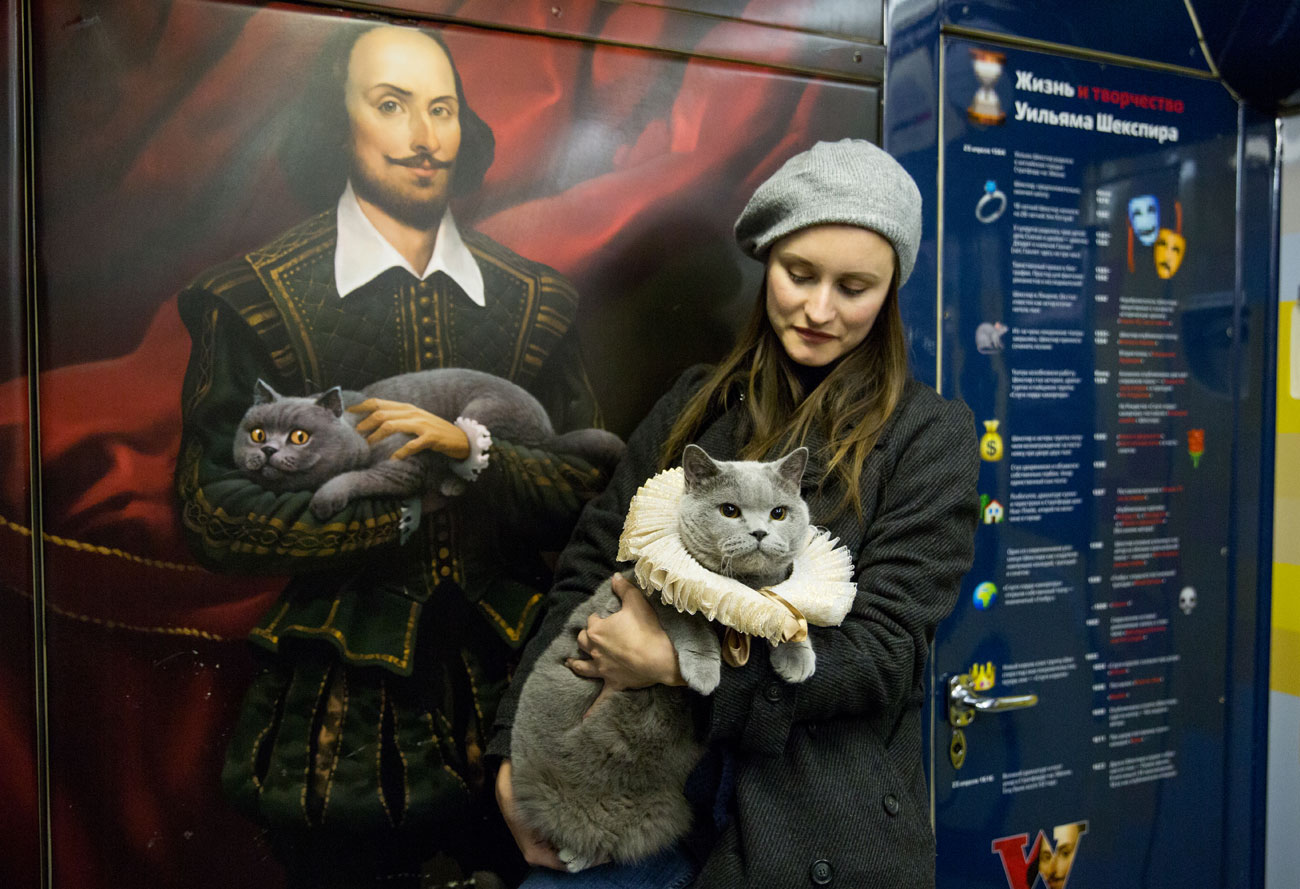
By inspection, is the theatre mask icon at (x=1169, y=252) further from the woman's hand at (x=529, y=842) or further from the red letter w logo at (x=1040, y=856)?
the woman's hand at (x=529, y=842)

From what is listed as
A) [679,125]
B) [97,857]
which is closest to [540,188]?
[679,125]

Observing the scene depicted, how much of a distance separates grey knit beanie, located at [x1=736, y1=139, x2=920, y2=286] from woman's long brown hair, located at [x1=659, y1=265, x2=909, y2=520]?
9 cm

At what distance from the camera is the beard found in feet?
4.80

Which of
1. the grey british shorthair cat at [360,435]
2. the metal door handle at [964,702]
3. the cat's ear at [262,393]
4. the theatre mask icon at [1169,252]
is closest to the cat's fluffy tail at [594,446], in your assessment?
the grey british shorthair cat at [360,435]

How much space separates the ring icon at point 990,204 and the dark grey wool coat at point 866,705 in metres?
0.66

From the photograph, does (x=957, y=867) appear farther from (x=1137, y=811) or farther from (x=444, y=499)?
(x=444, y=499)

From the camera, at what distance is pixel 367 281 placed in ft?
4.86

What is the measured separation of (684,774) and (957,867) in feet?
3.28

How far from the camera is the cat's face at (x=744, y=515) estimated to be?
104cm

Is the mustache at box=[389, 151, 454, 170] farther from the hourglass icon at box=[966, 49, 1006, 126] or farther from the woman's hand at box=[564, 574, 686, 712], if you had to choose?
the hourglass icon at box=[966, 49, 1006, 126]

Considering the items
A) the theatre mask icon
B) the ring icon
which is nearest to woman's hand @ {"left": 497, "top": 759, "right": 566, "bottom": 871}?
the ring icon

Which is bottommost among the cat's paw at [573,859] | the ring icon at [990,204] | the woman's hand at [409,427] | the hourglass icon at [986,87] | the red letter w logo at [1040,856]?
the red letter w logo at [1040,856]

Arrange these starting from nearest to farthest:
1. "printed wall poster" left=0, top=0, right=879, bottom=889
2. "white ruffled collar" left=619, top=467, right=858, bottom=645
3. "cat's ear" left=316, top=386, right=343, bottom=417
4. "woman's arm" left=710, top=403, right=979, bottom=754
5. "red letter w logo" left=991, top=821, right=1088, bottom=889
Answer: "white ruffled collar" left=619, top=467, right=858, bottom=645, "woman's arm" left=710, top=403, right=979, bottom=754, "printed wall poster" left=0, top=0, right=879, bottom=889, "cat's ear" left=316, top=386, right=343, bottom=417, "red letter w logo" left=991, top=821, right=1088, bottom=889

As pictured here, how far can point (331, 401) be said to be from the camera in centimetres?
145
